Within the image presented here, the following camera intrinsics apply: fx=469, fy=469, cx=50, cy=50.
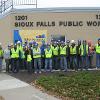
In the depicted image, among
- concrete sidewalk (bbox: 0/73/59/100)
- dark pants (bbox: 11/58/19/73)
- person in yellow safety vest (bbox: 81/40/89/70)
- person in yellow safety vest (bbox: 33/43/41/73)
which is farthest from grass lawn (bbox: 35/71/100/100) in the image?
dark pants (bbox: 11/58/19/73)

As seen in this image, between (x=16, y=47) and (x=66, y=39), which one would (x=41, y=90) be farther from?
(x=66, y=39)

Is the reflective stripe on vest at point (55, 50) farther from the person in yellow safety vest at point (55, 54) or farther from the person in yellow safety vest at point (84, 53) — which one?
the person in yellow safety vest at point (84, 53)

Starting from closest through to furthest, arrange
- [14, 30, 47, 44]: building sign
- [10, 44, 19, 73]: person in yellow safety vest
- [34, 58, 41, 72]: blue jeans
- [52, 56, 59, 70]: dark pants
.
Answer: [34, 58, 41, 72]: blue jeans
[10, 44, 19, 73]: person in yellow safety vest
[52, 56, 59, 70]: dark pants
[14, 30, 47, 44]: building sign

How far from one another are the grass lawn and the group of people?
454 centimetres

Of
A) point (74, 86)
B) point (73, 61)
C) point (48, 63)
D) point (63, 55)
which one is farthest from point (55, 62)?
point (74, 86)

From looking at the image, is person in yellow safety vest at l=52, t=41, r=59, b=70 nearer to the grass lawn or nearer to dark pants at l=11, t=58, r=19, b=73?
dark pants at l=11, t=58, r=19, b=73

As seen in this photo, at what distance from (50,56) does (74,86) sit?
752 centimetres

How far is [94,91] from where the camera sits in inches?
650

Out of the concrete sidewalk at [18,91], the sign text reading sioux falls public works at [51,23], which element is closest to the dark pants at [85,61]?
the sign text reading sioux falls public works at [51,23]

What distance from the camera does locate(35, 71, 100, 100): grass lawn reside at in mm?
15970

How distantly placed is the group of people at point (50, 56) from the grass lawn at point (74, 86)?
4538mm

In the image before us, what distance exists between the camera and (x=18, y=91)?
59.9 feet

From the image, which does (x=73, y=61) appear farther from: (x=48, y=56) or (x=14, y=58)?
(x=14, y=58)

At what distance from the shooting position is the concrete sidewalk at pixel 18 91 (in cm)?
1650
